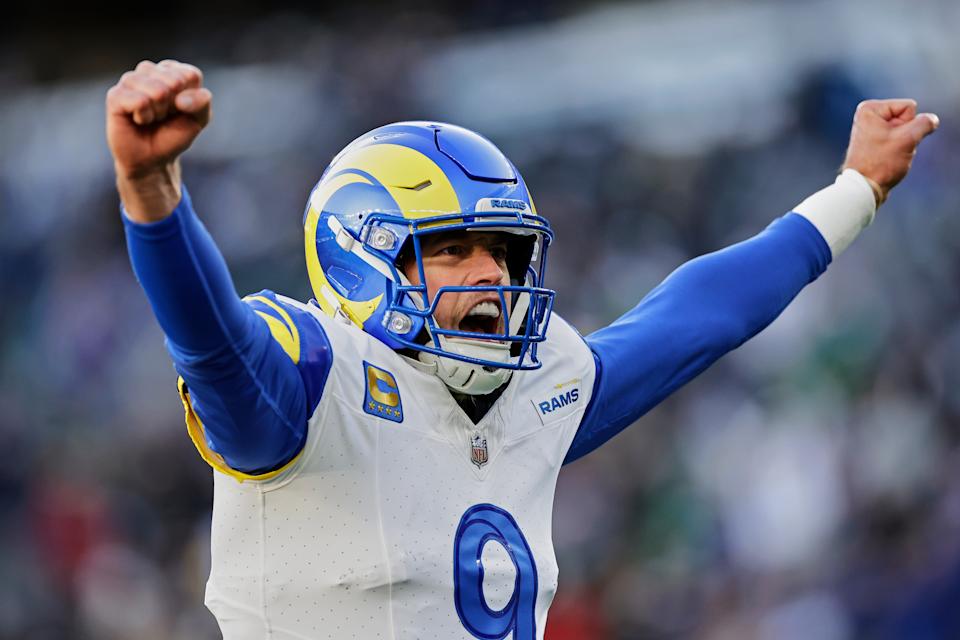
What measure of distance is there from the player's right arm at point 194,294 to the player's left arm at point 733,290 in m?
0.92

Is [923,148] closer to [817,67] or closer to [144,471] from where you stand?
[817,67]

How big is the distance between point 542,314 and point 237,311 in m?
0.81

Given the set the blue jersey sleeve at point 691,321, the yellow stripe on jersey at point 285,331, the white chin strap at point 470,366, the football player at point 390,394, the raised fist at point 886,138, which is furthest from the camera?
the raised fist at point 886,138

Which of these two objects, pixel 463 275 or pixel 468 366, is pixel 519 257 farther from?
pixel 468 366

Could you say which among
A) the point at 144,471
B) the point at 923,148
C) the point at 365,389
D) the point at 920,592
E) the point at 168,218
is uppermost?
the point at 168,218

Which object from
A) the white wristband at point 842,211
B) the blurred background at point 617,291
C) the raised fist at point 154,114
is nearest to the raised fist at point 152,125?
the raised fist at point 154,114

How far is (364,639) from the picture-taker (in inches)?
103

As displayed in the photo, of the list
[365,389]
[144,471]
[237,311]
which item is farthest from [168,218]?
[144,471]

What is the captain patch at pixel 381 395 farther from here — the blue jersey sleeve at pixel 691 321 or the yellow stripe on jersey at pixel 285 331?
the blue jersey sleeve at pixel 691 321

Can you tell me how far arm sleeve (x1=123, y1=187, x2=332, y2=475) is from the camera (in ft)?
7.22

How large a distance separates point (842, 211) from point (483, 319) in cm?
116

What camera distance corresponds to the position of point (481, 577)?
107 inches

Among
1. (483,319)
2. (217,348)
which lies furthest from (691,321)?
(217,348)

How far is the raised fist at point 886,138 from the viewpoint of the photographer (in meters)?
3.58
